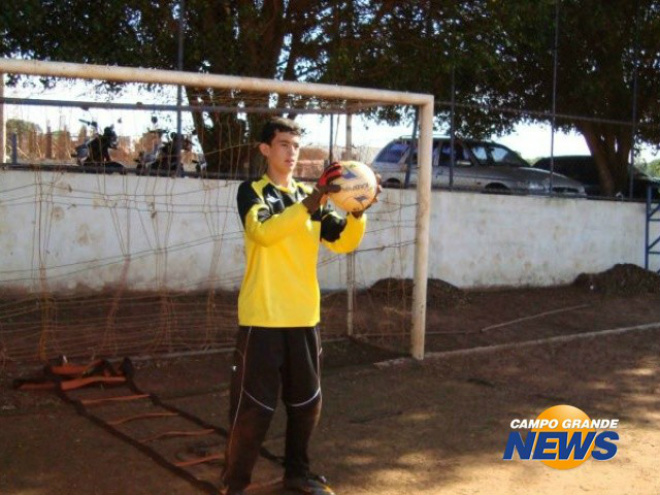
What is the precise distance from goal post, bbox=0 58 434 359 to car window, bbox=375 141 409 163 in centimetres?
541

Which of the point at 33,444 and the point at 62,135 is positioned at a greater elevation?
the point at 62,135

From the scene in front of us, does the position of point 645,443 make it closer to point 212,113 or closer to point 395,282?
point 395,282

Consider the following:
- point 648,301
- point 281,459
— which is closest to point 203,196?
point 281,459

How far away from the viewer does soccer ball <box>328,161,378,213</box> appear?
3.79 metres

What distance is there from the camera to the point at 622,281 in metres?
12.5

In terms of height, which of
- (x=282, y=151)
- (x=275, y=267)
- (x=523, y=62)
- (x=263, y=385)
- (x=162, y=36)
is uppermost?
(x=523, y=62)

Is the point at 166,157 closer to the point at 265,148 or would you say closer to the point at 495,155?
the point at 265,148

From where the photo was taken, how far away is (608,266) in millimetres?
13375

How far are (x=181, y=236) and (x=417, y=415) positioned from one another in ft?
15.4

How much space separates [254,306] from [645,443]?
3.06 metres

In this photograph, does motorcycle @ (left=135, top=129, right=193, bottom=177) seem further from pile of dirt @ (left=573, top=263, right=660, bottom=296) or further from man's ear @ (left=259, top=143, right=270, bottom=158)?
pile of dirt @ (left=573, top=263, right=660, bottom=296)

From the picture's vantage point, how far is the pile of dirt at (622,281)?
12.4 meters

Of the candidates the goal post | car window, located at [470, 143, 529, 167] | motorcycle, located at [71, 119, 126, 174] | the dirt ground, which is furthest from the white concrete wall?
car window, located at [470, 143, 529, 167]

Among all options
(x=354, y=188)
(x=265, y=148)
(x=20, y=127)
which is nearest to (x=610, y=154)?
(x=20, y=127)
